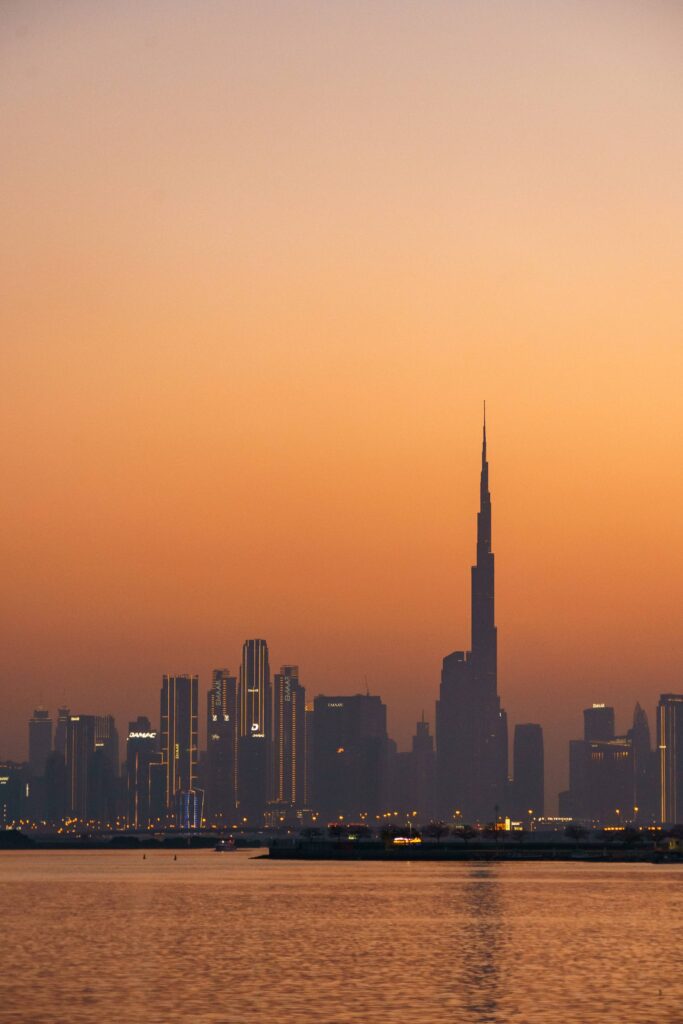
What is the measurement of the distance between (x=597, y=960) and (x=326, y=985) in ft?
54.3

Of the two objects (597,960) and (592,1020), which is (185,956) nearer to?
(597,960)

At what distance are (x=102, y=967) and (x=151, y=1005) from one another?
15716 millimetres

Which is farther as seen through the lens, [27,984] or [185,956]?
[185,956]

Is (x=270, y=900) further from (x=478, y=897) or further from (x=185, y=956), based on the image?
(x=185, y=956)

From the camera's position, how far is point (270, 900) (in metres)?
136

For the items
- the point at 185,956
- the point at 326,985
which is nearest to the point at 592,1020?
the point at 326,985

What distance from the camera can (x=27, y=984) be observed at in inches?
2648

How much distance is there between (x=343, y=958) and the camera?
79062 millimetres

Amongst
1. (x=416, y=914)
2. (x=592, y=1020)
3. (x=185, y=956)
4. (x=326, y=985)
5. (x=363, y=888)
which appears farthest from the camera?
(x=363, y=888)

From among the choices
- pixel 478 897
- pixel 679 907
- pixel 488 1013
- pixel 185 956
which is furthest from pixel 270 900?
pixel 488 1013

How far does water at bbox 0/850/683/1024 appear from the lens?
193 ft

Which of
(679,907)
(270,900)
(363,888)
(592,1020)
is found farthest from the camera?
(363,888)

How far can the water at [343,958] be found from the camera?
58812mm

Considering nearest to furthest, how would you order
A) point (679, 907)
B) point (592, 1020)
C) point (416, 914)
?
point (592, 1020), point (416, 914), point (679, 907)
